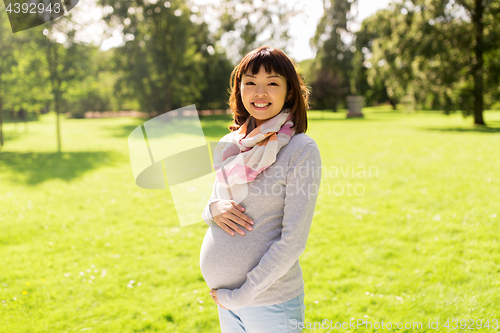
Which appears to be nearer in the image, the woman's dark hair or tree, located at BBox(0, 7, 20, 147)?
the woman's dark hair

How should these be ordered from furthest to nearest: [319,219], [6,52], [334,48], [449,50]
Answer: [334,48]
[449,50]
[6,52]
[319,219]

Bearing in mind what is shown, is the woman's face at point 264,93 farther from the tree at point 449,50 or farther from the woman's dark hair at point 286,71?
the tree at point 449,50

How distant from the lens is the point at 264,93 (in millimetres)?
1413

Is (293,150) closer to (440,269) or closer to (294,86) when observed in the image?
(294,86)

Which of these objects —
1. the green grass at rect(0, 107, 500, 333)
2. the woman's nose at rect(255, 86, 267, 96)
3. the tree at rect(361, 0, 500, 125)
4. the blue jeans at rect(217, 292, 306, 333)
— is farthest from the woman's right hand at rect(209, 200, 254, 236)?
the tree at rect(361, 0, 500, 125)

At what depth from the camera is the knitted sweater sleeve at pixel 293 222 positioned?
133cm

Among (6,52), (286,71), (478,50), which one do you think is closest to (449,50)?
(478,50)

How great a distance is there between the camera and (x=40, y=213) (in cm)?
657

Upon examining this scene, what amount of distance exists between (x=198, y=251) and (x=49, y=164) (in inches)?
401

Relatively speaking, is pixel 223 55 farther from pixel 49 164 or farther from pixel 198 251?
pixel 198 251

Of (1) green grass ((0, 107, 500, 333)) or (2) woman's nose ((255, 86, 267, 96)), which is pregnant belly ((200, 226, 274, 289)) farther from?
(1) green grass ((0, 107, 500, 333))

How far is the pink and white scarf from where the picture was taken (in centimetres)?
140

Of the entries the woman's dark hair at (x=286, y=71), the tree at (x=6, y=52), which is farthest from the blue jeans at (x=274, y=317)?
the tree at (x=6, y=52)

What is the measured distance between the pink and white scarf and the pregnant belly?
26 centimetres
